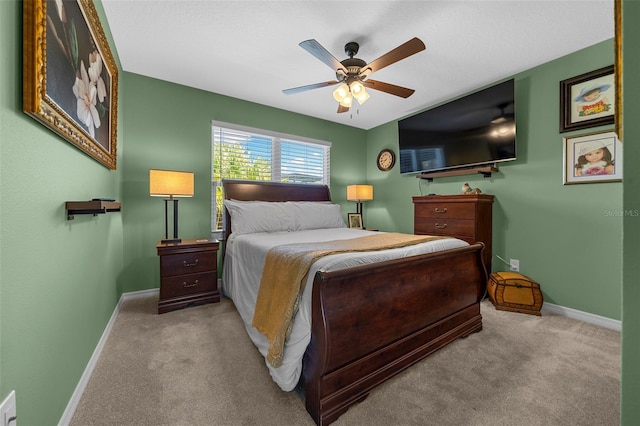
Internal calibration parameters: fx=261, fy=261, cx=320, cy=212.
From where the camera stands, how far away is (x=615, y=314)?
7.69 ft

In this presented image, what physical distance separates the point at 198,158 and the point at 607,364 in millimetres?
4256

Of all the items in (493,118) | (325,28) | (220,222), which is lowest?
(220,222)

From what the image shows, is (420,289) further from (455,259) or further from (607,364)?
(607,364)

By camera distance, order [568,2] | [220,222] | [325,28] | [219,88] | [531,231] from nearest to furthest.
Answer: [568,2] < [325,28] < [531,231] < [219,88] < [220,222]

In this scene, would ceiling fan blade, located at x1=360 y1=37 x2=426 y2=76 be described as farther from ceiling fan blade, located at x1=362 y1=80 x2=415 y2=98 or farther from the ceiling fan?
ceiling fan blade, located at x1=362 y1=80 x2=415 y2=98

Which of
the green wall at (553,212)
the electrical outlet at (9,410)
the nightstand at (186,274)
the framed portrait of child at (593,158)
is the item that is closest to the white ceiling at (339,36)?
the green wall at (553,212)

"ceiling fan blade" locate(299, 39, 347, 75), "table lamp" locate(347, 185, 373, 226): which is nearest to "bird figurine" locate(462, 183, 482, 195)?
"table lamp" locate(347, 185, 373, 226)

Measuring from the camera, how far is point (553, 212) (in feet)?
8.91

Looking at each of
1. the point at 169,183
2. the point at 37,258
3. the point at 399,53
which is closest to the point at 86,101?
the point at 37,258

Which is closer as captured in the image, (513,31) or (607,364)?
(607,364)

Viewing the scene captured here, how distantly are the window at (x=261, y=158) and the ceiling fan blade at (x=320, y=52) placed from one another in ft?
6.41

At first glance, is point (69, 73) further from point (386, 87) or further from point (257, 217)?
point (386, 87)

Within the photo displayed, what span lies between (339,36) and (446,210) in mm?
2268

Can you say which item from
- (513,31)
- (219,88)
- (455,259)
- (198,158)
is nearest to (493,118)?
(513,31)
